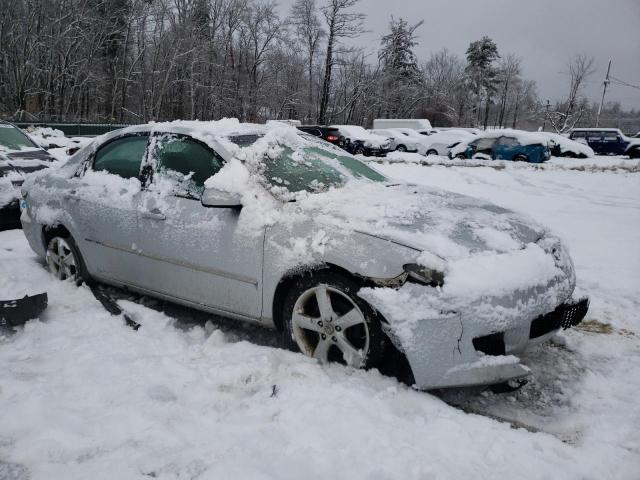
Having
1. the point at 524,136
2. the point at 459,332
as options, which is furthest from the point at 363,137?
the point at 459,332

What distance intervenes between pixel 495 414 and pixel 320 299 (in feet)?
3.66

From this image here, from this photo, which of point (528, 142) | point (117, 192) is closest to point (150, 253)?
point (117, 192)

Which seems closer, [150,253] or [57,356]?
[57,356]

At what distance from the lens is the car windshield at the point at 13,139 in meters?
7.13

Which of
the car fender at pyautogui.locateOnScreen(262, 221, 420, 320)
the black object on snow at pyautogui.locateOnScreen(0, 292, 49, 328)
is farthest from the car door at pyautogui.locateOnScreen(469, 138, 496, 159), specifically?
the black object on snow at pyautogui.locateOnScreen(0, 292, 49, 328)

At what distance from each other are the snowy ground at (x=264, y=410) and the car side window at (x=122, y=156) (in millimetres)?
1060

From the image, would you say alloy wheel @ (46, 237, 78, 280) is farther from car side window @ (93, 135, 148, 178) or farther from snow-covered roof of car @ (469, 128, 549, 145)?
snow-covered roof of car @ (469, 128, 549, 145)

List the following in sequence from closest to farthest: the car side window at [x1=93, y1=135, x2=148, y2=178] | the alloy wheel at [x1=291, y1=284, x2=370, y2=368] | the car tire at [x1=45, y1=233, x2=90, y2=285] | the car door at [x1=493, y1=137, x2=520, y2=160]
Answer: the alloy wheel at [x1=291, y1=284, x2=370, y2=368], the car side window at [x1=93, y1=135, x2=148, y2=178], the car tire at [x1=45, y1=233, x2=90, y2=285], the car door at [x1=493, y1=137, x2=520, y2=160]

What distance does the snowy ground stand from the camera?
1.97 m

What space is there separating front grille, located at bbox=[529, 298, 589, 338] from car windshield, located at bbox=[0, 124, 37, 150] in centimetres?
762

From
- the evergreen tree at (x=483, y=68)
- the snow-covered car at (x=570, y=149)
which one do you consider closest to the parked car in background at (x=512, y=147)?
the snow-covered car at (x=570, y=149)

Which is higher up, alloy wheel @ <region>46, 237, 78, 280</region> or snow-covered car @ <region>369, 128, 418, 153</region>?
snow-covered car @ <region>369, 128, 418, 153</region>

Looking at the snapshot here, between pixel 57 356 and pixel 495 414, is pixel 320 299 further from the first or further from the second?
pixel 57 356

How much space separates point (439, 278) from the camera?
233 centimetres
